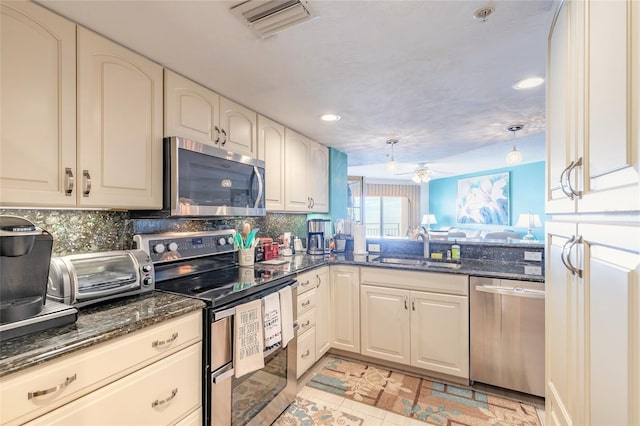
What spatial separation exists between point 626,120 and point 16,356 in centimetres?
159

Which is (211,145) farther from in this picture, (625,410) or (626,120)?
(625,410)

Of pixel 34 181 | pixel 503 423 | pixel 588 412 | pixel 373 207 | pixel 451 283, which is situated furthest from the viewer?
pixel 373 207

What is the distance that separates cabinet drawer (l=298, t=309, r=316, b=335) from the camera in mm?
2244

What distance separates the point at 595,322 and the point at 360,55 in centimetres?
145

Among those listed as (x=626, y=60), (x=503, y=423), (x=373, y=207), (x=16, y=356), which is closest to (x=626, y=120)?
(x=626, y=60)

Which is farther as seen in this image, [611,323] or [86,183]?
[86,183]

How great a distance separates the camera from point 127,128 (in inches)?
58.5

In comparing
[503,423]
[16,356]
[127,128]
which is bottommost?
[503,423]

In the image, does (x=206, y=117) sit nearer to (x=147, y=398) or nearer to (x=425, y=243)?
(x=147, y=398)

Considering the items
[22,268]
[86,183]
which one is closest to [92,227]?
[86,183]

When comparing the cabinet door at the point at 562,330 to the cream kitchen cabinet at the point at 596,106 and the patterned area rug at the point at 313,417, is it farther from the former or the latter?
the patterned area rug at the point at 313,417

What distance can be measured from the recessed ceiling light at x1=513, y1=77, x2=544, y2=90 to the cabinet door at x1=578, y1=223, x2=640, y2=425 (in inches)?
58.0

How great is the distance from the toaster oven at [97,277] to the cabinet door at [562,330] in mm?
1713

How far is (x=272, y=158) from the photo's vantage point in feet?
8.35
